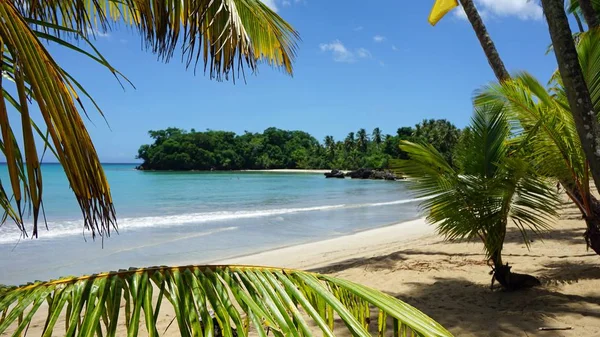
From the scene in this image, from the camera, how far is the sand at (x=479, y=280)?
3795 mm

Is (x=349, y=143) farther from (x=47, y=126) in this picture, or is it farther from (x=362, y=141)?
(x=47, y=126)

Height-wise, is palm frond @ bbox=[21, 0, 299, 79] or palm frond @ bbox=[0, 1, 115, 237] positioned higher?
palm frond @ bbox=[21, 0, 299, 79]

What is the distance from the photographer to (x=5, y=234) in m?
12.8

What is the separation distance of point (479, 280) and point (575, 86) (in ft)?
8.79

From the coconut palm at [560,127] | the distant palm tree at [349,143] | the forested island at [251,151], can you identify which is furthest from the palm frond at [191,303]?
the distant palm tree at [349,143]

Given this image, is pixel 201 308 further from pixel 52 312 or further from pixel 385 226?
pixel 385 226

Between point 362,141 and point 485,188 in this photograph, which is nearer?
point 485,188

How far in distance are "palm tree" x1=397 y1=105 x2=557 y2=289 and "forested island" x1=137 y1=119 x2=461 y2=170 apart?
78346mm

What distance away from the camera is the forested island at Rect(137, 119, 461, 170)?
90.6 metres

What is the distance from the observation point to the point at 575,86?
11.7ft

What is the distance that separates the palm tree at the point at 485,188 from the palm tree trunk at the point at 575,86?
0.56 m

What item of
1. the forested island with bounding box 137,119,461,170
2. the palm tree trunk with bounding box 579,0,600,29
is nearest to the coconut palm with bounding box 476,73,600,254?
the palm tree trunk with bounding box 579,0,600,29

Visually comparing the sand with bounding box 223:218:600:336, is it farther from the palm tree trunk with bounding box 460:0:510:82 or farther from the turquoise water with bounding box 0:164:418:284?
the palm tree trunk with bounding box 460:0:510:82

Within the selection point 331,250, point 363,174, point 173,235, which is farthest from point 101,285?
point 363,174
